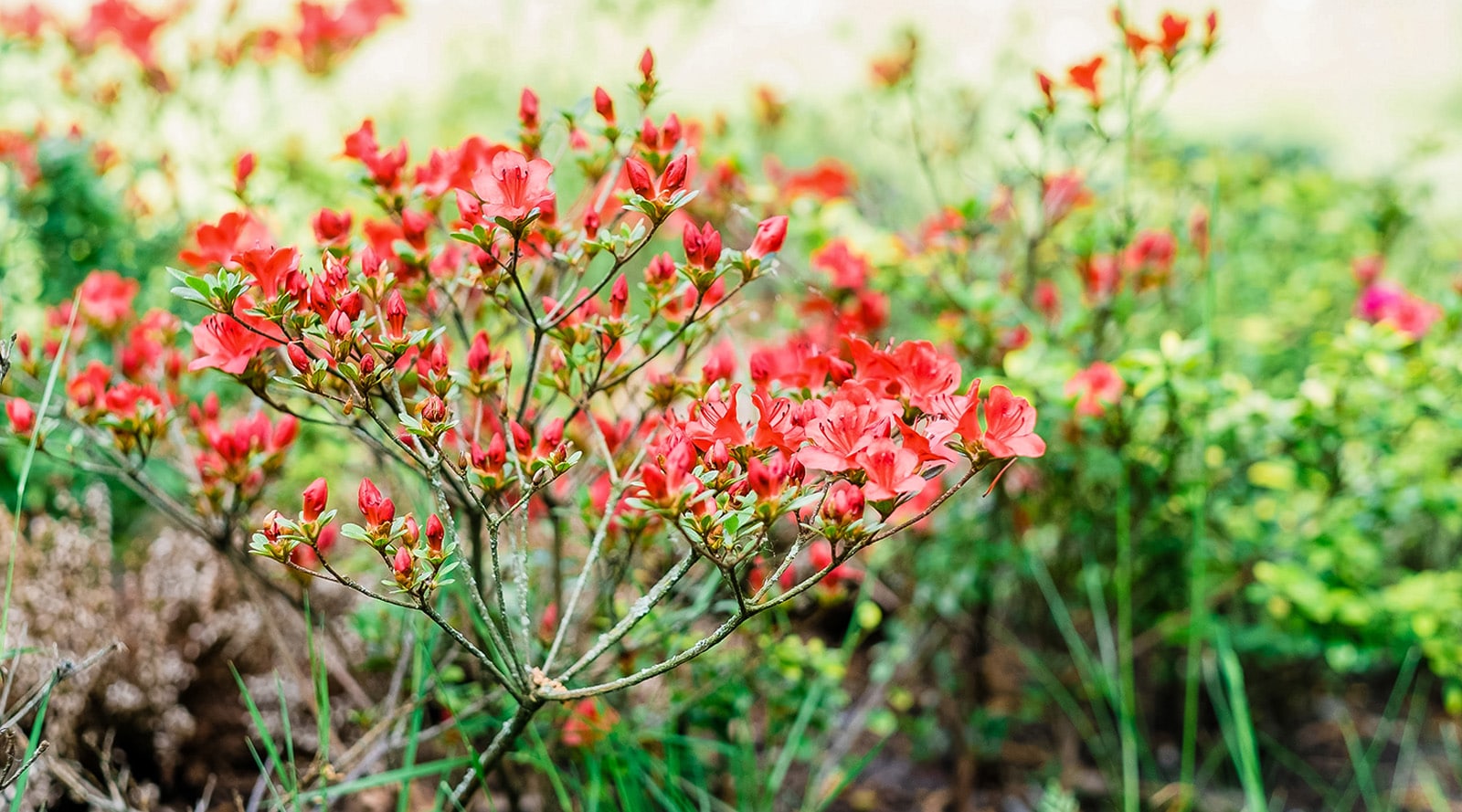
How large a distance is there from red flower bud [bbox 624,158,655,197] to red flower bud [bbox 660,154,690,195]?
0.01 meters

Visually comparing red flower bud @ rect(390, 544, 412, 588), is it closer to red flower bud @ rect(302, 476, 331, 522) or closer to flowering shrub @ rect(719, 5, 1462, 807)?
red flower bud @ rect(302, 476, 331, 522)

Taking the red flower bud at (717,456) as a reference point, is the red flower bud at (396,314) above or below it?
above

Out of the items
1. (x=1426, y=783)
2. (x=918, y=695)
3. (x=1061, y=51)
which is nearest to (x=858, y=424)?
(x=918, y=695)

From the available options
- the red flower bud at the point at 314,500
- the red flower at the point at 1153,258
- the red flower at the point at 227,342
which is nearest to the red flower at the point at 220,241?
the red flower at the point at 227,342

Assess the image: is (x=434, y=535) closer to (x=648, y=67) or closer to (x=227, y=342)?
(x=227, y=342)

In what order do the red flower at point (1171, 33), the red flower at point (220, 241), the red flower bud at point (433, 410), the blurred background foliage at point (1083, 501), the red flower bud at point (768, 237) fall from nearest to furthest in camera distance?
the red flower bud at point (433, 410), the red flower bud at point (768, 237), the red flower at point (220, 241), the red flower at point (1171, 33), the blurred background foliage at point (1083, 501)

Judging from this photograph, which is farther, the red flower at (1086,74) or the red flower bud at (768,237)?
the red flower at (1086,74)

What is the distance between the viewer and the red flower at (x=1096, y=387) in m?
1.76

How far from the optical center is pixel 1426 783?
236 cm

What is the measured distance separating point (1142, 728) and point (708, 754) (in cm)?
111

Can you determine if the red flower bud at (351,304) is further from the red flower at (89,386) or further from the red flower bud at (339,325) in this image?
the red flower at (89,386)

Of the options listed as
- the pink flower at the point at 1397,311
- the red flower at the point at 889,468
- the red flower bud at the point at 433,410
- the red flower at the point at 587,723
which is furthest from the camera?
the pink flower at the point at 1397,311

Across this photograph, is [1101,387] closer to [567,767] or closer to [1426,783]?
[567,767]

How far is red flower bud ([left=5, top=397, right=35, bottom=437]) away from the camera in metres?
1.30
